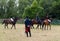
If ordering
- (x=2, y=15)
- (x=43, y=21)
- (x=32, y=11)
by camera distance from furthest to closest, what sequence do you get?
(x=2, y=15), (x=32, y=11), (x=43, y=21)

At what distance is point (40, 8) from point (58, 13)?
224 inches

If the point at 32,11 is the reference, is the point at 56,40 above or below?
above

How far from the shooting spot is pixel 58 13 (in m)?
69.2

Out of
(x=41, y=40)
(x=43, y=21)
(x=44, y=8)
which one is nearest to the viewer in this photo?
(x=41, y=40)

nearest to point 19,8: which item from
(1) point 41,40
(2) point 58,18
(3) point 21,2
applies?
(3) point 21,2

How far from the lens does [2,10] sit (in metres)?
92.2

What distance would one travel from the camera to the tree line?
68.9m

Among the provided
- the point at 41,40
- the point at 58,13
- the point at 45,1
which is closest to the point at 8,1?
the point at 45,1

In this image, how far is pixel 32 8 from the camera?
69.0m

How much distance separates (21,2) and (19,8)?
282 cm

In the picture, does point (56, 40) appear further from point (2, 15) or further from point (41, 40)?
point (2, 15)

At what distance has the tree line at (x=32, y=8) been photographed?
226ft

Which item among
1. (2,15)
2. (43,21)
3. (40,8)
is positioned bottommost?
(2,15)

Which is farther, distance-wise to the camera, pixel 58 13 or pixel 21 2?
pixel 21 2
